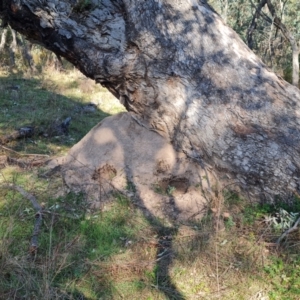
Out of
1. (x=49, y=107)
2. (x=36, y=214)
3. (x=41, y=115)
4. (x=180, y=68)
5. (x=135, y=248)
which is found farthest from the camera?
(x=49, y=107)

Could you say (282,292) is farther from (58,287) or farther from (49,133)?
(49,133)

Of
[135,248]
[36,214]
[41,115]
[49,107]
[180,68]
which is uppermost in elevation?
[180,68]

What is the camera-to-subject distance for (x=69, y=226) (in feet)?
13.0

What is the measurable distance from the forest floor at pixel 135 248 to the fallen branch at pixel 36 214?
13mm

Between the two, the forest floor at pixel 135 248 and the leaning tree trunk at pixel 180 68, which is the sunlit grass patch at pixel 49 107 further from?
the leaning tree trunk at pixel 180 68

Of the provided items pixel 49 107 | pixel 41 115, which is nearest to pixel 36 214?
pixel 41 115

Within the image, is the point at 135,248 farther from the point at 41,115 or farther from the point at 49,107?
Answer: the point at 49,107

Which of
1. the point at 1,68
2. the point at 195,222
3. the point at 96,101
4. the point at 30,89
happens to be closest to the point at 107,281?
the point at 195,222

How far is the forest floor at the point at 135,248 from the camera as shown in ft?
10.5

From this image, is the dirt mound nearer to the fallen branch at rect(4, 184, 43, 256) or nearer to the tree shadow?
the fallen branch at rect(4, 184, 43, 256)

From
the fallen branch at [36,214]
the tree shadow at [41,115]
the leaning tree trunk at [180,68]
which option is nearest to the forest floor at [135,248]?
the fallen branch at [36,214]

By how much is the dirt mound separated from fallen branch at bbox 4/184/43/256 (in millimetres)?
493

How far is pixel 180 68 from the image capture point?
463cm

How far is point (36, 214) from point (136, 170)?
1.20 metres
